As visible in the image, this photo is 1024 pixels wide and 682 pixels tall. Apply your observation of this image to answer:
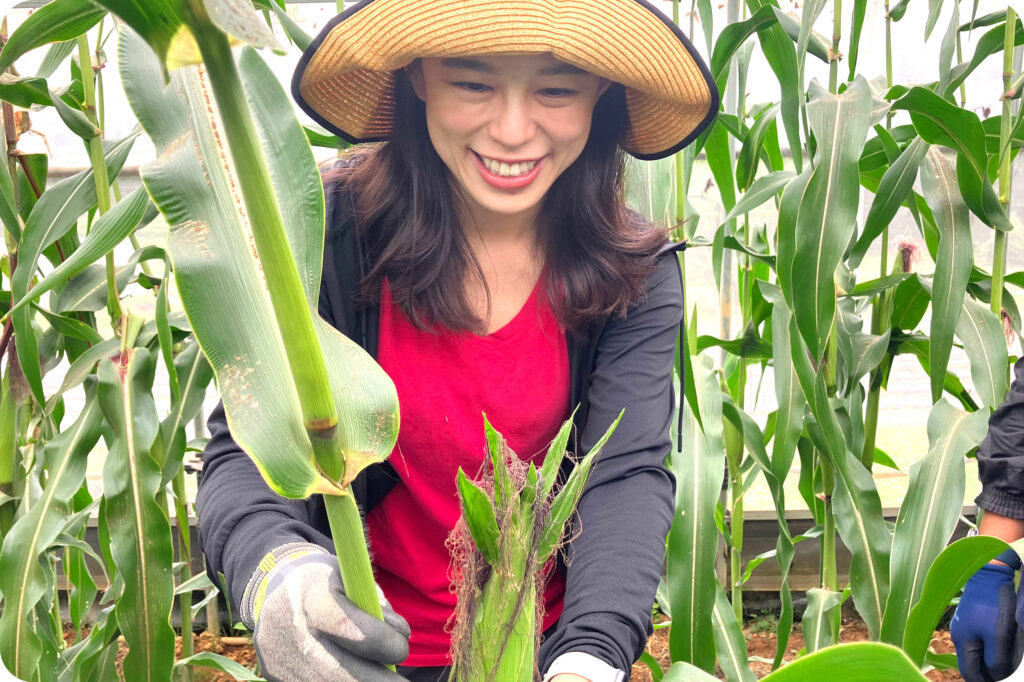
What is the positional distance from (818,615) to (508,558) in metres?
0.78

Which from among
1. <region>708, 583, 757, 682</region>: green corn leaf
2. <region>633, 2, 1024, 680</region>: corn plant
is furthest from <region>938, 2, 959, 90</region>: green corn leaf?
<region>708, 583, 757, 682</region>: green corn leaf

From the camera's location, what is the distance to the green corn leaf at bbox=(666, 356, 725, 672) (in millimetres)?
1035

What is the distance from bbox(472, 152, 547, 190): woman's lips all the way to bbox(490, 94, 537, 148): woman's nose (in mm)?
27

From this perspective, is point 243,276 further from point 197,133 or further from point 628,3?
point 628,3

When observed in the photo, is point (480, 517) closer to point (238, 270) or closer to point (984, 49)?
point (238, 270)

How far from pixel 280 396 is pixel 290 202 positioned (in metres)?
0.09

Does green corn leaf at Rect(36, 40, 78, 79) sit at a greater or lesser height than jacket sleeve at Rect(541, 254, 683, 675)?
greater

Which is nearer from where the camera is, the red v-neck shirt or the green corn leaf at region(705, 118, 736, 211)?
the red v-neck shirt

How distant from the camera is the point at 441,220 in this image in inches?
30.2

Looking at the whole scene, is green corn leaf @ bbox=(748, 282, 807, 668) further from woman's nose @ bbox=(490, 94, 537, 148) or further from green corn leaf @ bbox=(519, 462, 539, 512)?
green corn leaf @ bbox=(519, 462, 539, 512)

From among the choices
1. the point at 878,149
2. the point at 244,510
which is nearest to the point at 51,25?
the point at 244,510

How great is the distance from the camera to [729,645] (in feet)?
3.92

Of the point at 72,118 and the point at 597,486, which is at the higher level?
the point at 72,118

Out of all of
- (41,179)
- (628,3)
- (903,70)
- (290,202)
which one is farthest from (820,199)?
(903,70)
